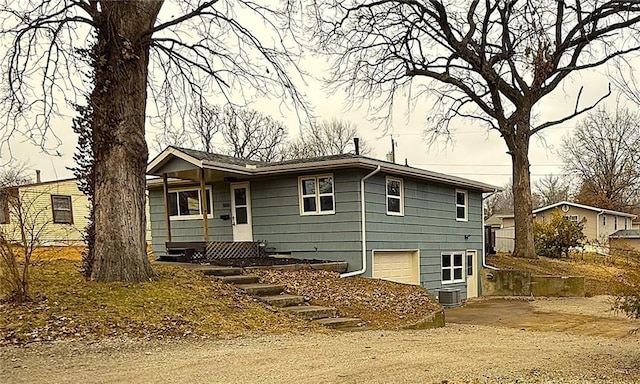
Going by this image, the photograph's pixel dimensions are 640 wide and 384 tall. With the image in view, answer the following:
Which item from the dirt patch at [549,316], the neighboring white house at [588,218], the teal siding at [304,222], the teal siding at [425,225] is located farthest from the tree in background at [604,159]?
the teal siding at [304,222]

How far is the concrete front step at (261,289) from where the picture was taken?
9.48 meters

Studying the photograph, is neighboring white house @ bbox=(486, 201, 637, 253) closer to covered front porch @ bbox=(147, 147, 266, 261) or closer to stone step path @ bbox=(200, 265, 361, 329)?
covered front porch @ bbox=(147, 147, 266, 261)

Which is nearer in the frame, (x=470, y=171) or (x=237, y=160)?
(x=237, y=160)

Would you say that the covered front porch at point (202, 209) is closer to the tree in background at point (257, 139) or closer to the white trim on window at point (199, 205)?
the white trim on window at point (199, 205)

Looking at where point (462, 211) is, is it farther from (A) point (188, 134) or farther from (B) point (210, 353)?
(B) point (210, 353)

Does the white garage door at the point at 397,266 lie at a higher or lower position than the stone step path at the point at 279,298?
lower

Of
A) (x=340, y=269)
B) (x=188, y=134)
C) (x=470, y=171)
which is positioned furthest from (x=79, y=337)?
(x=470, y=171)

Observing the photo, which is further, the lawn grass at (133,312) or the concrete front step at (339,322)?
the concrete front step at (339,322)

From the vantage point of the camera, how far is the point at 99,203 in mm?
8883

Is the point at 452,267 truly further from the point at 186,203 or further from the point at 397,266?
the point at 186,203

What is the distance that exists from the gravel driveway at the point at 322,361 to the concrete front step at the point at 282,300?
1970mm

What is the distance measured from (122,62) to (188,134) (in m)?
2.84

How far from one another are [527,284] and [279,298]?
11576mm

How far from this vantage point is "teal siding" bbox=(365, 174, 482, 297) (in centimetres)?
1355
